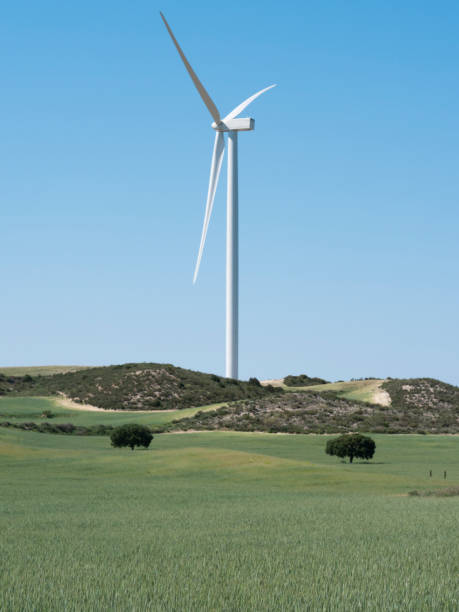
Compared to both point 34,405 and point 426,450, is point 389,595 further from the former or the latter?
point 34,405

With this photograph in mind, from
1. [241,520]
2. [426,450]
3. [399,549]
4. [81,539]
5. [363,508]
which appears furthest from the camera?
[426,450]

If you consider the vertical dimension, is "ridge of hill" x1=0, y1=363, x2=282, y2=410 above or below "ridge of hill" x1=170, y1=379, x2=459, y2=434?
above

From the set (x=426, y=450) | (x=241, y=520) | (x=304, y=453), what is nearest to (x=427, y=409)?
(x=426, y=450)

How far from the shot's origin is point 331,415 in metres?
107

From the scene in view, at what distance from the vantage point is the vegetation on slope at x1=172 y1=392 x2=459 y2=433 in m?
99.6

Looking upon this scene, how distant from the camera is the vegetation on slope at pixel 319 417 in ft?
327

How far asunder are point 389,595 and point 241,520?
591 inches

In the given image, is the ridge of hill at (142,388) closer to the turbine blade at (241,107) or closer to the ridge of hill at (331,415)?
the ridge of hill at (331,415)

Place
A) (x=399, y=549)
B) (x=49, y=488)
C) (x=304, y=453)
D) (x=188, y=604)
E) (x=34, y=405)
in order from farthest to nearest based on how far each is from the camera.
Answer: (x=34, y=405) → (x=304, y=453) → (x=49, y=488) → (x=399, y=549) → (x=188, y=604)

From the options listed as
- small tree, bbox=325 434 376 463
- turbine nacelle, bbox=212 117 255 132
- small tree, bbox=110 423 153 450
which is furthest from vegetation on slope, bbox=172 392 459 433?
turbine nacelle, bbox=212 117 255 132

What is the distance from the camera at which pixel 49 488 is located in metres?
42.3

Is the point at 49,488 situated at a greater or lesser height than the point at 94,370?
lesser

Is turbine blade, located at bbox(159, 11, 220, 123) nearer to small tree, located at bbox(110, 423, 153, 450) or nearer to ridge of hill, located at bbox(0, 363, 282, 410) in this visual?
small tree, located at bbox(110, 423, 153, 450)

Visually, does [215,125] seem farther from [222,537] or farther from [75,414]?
[222,537]
